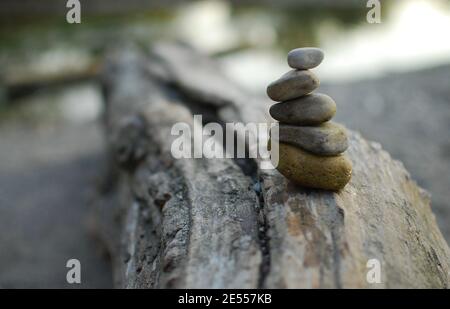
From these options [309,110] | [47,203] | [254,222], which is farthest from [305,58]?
[47,203]

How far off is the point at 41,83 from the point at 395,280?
1021cm

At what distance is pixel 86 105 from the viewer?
10641 mm

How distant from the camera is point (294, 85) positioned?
113 inches

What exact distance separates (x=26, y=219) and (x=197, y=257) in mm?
4337

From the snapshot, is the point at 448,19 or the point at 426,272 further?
the point at 448,19

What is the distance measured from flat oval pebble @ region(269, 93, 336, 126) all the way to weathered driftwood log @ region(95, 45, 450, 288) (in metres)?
0.41

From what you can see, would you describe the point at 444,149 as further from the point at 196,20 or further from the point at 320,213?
the point at 196,20

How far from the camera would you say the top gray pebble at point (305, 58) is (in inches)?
113

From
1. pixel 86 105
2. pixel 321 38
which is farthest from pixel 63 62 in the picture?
pixel 321 38

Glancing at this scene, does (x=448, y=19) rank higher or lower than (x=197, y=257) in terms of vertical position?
higher

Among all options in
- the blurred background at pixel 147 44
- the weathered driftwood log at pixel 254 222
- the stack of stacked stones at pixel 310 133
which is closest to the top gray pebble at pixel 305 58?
the stack of stacked stones at pixel 310 133

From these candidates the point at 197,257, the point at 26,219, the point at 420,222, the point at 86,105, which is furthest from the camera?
the point at 86,105
